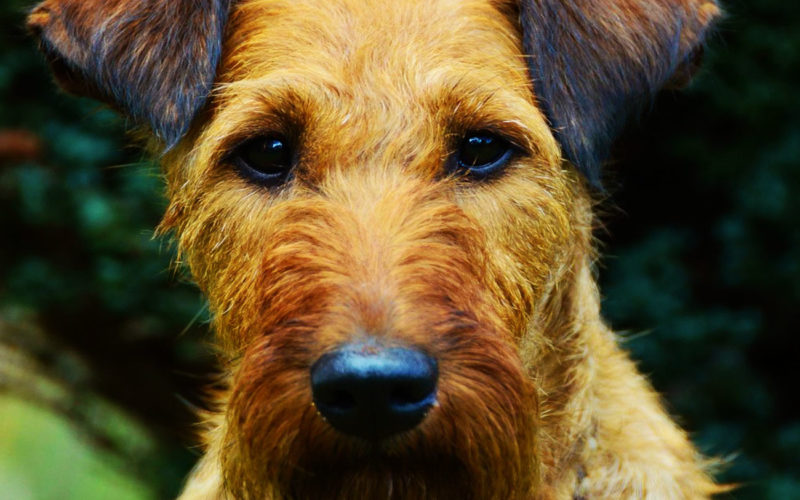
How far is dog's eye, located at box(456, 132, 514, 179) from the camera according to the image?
339cm

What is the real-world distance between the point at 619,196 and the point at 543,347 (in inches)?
162

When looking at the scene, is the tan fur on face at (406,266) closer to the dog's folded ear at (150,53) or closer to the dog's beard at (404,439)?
the dog's beard at (404,439)

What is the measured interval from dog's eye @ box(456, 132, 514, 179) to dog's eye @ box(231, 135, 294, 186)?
0.60 m

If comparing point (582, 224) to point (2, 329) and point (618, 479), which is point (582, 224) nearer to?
point (618, 479)

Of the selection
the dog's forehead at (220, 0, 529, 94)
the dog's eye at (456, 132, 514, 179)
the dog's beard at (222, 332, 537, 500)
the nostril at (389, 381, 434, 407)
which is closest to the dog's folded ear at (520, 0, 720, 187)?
the dog's forehead at (220, 0, 529, 94)

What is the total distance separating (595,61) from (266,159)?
48.5 inches

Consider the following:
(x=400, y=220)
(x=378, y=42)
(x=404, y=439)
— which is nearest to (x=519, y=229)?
(x=400, y=220)

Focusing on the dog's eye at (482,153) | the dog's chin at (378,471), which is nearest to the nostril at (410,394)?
the dog's chin at (378,471)

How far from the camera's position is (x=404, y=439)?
279cm

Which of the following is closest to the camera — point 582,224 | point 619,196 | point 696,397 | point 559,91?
point 559,91

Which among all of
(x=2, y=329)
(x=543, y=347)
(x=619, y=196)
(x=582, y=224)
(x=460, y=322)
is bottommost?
(x=2, y=329)

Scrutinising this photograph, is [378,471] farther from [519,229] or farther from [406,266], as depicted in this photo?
[519,229]

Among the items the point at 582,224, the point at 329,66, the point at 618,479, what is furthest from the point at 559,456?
the point at 329,66

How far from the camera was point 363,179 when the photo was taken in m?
3.25
